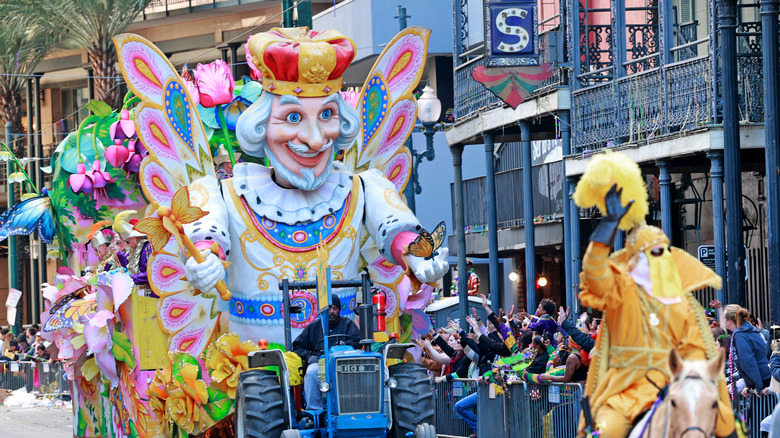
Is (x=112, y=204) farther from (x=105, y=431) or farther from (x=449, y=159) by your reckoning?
(x=449, y=159)

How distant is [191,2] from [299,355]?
29.8m

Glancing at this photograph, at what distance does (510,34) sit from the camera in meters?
20.5

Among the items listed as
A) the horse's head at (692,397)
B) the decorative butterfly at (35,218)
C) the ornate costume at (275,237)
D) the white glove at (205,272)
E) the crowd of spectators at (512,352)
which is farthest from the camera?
the decorative butterfly at (35,218)

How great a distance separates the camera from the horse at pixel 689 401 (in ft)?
22.5

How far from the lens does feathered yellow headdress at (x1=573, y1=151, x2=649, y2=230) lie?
25.7ft

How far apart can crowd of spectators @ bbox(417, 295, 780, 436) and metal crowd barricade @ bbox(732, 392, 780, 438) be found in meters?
0.04

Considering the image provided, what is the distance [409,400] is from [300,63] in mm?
3127

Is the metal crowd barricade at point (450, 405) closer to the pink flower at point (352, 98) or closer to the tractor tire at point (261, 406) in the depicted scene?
the pink flower at point (352, 98)

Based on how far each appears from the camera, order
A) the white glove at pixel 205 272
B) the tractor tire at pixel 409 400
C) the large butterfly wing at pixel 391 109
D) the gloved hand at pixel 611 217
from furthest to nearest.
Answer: the large butterfly wing at pixel 391 109, the white glove at pixel 205 272, the tractor tire at pixel 409 400, the gloved hand at pixel 611 217

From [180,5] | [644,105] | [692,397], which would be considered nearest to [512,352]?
[644,105]

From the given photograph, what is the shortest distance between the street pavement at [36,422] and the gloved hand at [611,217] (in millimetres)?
12564

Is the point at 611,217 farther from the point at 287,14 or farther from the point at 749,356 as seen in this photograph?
the point at 287,14

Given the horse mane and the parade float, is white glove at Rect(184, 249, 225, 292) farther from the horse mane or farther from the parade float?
the horse mane

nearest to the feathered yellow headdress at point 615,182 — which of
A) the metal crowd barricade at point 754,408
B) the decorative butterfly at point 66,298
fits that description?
the metal crowd barricade at point 754,408
